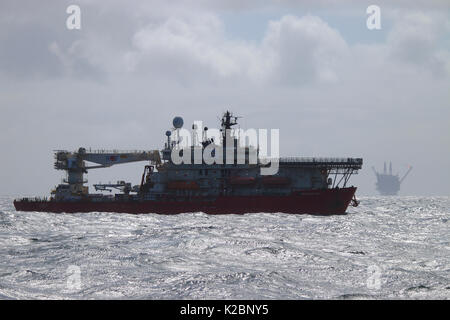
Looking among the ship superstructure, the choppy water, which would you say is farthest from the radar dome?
the choppy water

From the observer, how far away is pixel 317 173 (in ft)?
233

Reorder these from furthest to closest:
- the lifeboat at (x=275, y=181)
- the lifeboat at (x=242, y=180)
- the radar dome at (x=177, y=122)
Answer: the radar dome at (x=177, y=122)
the lifeboat at (x=275, y=181)
the lifeboat at (x=242, y=180)

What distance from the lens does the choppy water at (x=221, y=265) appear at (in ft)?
70.5

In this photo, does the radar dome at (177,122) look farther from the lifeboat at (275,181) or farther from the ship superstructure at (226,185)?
the lifeboat at (275,181)

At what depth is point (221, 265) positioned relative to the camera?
88.1 ft

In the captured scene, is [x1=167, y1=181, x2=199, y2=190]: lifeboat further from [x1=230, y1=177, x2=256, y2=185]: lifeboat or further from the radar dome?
the radar dome

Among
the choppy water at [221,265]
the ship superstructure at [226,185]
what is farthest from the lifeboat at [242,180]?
the choppy water at [221,265]

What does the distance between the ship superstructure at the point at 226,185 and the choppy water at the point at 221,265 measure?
26200mm

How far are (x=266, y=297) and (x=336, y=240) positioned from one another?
63.4 ft

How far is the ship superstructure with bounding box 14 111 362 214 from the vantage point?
68875mm

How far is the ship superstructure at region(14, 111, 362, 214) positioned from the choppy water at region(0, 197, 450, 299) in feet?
86.0

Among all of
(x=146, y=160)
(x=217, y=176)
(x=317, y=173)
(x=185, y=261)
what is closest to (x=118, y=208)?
(x=146, y=160)

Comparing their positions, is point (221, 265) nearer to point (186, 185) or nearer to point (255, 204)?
point (255, 204)
